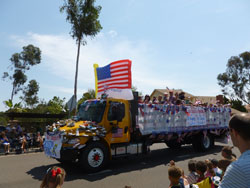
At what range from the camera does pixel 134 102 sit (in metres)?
7.79

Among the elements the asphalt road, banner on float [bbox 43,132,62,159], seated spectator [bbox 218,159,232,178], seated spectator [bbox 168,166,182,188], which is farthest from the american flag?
seated spectator [bbox 168,166,182,188]

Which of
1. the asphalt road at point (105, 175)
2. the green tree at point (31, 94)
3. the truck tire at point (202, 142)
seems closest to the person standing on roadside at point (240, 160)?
the asphalt road at point (105, 175)

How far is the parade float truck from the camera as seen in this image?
Result: 6.41 meters

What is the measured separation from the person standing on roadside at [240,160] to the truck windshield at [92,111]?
590 cm

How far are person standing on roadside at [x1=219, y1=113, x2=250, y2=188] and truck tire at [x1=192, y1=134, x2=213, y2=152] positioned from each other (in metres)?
9.49

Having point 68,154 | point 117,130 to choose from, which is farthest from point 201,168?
point 117,130

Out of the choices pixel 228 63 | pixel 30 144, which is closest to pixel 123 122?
pixel 30 144

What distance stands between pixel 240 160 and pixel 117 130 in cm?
614

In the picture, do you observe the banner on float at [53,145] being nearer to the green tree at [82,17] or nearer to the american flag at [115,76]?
the american flag at [115,76]

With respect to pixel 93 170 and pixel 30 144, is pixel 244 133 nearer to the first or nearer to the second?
pixel 93 170

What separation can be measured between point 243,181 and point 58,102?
26.3m

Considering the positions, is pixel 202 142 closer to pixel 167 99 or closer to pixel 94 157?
pixel 167 99

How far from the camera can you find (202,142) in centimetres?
1034

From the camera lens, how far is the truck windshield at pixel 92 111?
7270mm
